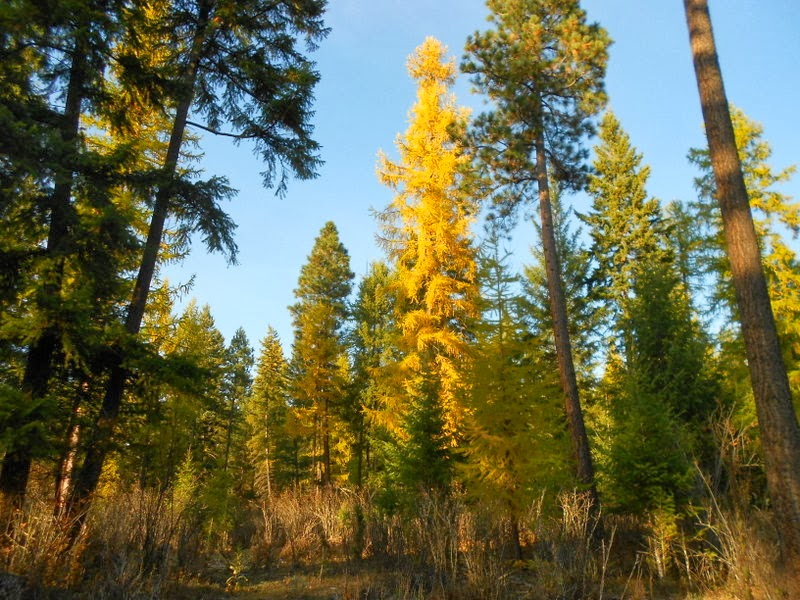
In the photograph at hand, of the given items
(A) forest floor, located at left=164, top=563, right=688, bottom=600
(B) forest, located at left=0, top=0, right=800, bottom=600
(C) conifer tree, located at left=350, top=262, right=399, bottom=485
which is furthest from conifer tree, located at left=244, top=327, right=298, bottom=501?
→ (A) forest floor, located at left=164, top=563, right=688, bottom=600

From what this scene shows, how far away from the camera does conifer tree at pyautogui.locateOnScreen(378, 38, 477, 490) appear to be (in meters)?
16.3

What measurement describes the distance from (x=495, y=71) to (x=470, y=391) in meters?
7.70

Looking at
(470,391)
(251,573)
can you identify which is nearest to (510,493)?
(470,391)

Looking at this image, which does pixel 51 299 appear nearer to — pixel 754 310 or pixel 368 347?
pixel 754 310

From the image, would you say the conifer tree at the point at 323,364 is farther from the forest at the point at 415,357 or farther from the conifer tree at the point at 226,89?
the conifer tree at the point at 226,89

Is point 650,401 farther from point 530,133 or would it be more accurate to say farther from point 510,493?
point 530,133

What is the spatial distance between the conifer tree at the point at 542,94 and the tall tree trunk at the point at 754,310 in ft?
14.1

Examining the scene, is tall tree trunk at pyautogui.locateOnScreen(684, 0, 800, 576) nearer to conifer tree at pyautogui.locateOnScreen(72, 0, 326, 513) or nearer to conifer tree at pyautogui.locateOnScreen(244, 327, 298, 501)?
conifer tree at pyautogui.locateOnScreen(72, 0, 326, 513)

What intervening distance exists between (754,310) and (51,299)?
9.08 meters

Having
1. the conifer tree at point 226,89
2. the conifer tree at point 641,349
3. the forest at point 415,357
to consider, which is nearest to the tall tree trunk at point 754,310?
the forest at point 415,357

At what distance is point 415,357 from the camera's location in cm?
1655

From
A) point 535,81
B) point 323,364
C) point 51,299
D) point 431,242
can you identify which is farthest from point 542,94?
point 323,364

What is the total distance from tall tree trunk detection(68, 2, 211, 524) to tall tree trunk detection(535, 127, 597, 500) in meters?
7.90

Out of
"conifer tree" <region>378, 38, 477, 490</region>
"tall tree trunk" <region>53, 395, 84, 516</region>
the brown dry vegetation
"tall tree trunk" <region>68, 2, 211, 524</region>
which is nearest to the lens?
the brown dry vegetation
